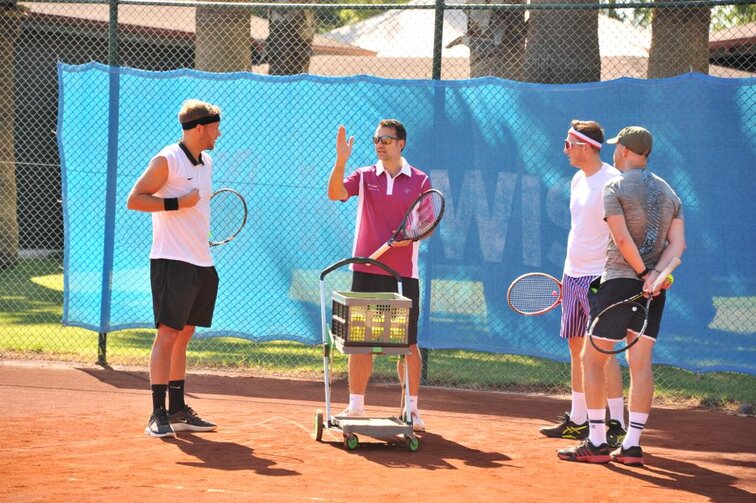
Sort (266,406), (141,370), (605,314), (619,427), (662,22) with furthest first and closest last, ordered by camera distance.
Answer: (662,22), (141,370), (266,406), (619,427), (605,314)

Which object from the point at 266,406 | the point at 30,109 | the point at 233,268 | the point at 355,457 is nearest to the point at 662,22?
the point at 233,268

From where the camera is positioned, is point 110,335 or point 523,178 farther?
point 110,335

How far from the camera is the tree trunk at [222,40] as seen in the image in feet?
45.4

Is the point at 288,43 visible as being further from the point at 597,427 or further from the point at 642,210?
the point at 597,427

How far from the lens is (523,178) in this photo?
29.9 feet

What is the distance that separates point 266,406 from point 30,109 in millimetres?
14895

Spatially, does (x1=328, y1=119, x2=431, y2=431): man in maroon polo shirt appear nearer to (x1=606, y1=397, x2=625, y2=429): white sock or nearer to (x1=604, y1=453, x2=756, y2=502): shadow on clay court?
(x1=606, y1=397, x2=625, y2=429): white sock

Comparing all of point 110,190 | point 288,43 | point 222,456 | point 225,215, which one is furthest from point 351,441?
point 288,43

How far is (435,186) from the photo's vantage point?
30.3 feet

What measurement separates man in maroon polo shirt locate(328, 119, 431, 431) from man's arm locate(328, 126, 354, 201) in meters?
0.02

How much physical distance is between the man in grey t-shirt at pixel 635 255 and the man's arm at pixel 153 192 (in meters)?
2.53

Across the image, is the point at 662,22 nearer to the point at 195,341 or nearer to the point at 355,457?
the point at 195,341

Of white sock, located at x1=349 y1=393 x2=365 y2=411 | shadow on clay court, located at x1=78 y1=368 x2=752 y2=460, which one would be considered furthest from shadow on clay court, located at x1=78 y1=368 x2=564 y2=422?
white sock, located at x1=349 y1=393 x2=365 y2=411

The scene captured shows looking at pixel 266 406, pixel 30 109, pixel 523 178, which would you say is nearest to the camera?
pixel 266 406
